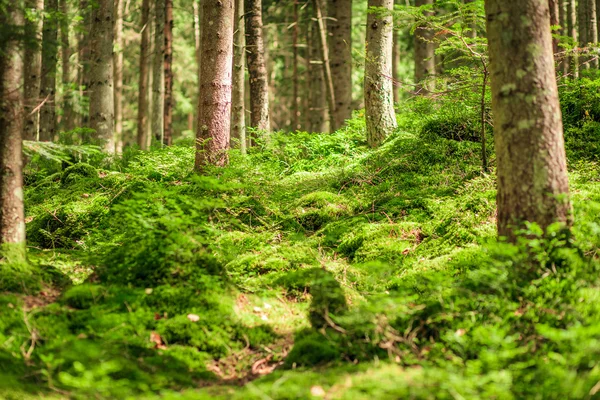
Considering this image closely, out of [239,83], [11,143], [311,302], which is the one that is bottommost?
[311,302]

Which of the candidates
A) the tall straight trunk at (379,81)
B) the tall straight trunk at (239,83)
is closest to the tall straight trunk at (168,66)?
the tall straight trunk at (239,83)

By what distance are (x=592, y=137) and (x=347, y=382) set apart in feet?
20.9

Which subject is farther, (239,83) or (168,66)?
(168,66)

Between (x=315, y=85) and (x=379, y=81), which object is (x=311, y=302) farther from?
(x=315, y=85)

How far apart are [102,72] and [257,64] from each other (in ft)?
11.6

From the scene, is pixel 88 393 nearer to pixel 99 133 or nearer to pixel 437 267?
pixel 437 267

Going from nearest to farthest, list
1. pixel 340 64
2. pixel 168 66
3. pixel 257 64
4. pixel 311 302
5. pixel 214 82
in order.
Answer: pixel 311 302, pixel 214 82, pixel 257 64, pixel 340 64, pixel 168 66

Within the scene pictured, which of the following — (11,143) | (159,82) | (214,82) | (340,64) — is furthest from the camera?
Result: (159,82)

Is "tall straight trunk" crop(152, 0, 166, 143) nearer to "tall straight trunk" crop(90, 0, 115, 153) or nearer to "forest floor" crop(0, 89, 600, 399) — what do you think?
"tall straight trunk" crop(90, 0, 115, 153)

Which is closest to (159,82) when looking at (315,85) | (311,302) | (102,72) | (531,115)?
(102,72)

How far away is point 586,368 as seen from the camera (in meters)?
3.25

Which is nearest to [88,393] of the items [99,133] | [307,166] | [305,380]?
[305,380]

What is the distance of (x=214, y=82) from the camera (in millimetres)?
8047

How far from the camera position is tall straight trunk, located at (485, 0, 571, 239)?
14.1ft
